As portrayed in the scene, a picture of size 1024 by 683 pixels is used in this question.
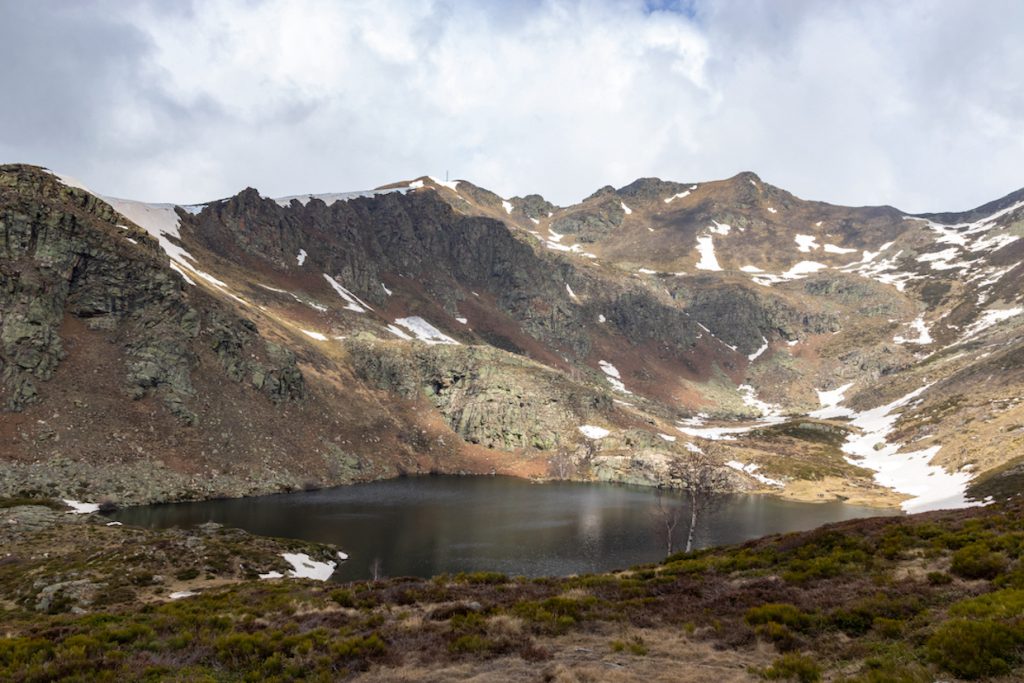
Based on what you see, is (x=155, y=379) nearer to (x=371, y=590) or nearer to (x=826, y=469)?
(x=371, y=590)

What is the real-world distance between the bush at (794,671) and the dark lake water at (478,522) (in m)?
37.0

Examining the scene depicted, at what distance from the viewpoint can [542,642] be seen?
17.2 m

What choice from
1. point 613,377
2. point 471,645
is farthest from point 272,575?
point 613,377

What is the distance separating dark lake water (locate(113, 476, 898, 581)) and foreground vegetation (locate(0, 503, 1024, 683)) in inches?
974

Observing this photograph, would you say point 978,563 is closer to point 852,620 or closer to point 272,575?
point 852,620

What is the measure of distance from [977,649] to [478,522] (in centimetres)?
6131

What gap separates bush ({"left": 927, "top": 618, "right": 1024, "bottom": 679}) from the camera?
35.9 feet

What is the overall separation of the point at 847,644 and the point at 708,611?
5321 mm

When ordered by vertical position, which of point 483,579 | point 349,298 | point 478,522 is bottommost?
point 478,522

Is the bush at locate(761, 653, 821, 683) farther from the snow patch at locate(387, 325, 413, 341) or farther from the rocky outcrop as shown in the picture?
the snow patch at locate(387, 325, 413, 341)

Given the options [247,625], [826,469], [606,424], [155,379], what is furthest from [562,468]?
[247,625]

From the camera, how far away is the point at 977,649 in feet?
37.3

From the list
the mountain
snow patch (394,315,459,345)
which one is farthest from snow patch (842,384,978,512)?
snow patch (394,315,459,345)

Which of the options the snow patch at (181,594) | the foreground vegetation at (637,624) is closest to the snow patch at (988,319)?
the foreground vegetation at (637,624)
